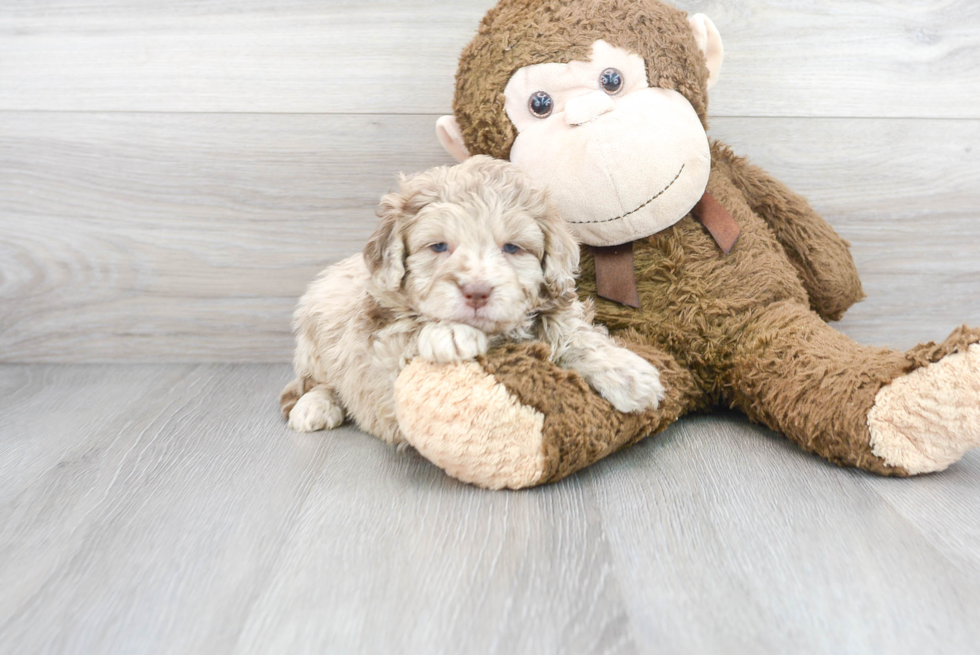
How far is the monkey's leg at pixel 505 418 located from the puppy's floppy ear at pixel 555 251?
0.11m

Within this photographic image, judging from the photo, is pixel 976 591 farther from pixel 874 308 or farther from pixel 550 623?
pixel 874 308

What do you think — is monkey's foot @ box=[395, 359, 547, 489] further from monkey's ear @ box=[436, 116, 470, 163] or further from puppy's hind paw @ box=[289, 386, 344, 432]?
monkey's ear @ box=[436, 116, 470, 163]

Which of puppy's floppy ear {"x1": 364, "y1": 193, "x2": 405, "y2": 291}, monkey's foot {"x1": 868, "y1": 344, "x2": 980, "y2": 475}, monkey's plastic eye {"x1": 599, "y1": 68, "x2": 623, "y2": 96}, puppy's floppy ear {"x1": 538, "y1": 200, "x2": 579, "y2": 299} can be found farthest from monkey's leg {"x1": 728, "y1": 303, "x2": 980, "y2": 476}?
puppy's floppy ear {"x1": 364, "y1": 193, "x2": 405, "y2": 291}

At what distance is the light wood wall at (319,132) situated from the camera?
1599 millimetres

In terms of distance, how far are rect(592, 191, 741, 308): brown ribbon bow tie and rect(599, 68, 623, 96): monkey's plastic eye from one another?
27 centimetres

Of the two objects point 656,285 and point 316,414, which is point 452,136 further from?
point 316,414

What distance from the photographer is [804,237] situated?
4.59 ft

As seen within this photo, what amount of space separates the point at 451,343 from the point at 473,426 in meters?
0.12

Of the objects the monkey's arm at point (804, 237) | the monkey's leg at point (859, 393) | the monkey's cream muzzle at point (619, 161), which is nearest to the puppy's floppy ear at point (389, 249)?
the monkey's cream muzzle at point (619, 161)

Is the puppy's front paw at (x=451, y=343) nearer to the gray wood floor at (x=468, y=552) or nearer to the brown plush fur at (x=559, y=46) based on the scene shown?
the gray wood floor at (x=468, y=552)

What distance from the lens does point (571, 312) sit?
1131 millimetres

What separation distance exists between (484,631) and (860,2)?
1.57m

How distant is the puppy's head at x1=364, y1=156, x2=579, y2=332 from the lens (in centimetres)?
100

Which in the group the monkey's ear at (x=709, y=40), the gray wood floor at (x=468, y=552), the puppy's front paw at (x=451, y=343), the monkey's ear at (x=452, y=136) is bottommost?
the gray wood floor at (x=468, y=552)
